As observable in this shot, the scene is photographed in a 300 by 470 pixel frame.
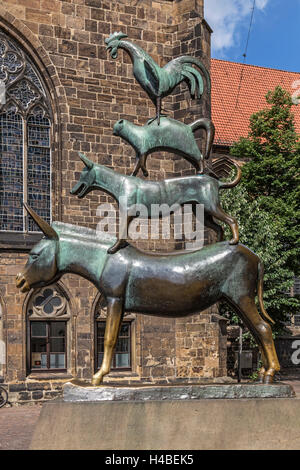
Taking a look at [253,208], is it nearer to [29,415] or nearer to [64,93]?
[64,93]

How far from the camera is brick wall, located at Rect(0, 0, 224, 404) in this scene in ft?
57.1

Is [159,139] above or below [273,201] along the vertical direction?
below

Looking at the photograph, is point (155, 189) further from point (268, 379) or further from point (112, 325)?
point (268, 379)

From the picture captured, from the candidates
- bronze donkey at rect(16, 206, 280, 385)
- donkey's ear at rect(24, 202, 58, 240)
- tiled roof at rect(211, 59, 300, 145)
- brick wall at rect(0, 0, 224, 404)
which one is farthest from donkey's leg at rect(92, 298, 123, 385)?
tiled roof at rect(211, 59, 300, 145)

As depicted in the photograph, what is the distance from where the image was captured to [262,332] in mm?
5984

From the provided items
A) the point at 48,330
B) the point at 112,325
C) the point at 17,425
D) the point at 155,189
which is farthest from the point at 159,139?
the point at 48,330

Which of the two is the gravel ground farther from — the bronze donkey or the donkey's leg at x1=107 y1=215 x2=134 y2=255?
the donkey's leg at x1=107 y1=215 x2=134 y2=255

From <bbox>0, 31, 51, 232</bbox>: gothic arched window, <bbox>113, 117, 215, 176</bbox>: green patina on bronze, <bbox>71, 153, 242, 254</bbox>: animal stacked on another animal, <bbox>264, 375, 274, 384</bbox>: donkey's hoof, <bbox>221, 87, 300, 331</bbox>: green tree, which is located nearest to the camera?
<bbox>264, 375, 274, 384</bbox>: donkey's hoof

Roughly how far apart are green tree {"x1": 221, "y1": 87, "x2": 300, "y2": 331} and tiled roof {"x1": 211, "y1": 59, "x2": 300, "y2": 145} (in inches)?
186

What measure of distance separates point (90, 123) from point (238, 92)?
17425mm

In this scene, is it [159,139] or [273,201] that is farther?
[273,201]

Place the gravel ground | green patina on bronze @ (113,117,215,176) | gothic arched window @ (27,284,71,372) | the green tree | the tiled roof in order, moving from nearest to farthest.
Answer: green patina on bronze @ (113,117,215,176)
the gravel ground
gothic arched window @ (27,284,71,372)
the green tree
the tiled roof

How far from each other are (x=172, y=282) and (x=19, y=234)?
12.1 metres

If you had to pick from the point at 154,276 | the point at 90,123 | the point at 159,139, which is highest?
the point at 90,123
